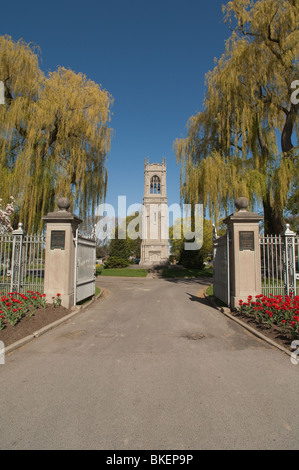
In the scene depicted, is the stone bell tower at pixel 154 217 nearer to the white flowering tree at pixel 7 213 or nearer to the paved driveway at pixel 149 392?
the white flowering tree at pixel 7 213

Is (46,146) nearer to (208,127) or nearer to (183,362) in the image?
(208,127)

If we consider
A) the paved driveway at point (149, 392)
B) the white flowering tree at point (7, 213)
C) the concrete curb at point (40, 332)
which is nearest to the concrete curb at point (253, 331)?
the paved driveway at point (149, 392)

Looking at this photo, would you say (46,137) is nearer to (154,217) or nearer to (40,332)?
(40,332)

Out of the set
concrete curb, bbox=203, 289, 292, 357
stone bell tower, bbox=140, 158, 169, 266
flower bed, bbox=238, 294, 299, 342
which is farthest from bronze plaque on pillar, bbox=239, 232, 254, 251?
stone bell tower, bbox=140, 158, 169, 266

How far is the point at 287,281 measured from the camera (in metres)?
8.59

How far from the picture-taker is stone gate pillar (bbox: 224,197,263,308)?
8336 millimetres

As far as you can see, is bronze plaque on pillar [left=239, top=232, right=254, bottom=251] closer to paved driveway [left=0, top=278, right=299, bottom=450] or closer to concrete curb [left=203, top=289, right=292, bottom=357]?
concrete curb [left=203, top=289, right=292, bottom=357]

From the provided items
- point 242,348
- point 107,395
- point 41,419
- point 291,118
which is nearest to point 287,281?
point 242,348

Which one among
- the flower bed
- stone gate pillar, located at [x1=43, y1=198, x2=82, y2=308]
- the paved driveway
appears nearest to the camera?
the paved driveway

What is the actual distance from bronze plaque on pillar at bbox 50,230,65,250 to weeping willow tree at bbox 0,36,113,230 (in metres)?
4.77

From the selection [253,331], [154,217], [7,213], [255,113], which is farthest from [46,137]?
[154,217]

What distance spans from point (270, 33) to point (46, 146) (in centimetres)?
1201

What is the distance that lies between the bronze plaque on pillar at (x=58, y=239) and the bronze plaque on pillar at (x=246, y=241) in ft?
17.7

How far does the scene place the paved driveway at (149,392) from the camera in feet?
8.63
